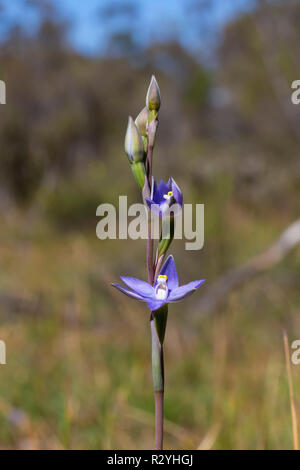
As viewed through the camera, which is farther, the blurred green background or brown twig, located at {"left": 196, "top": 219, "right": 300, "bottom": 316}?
brown twig, located at {"left": 196, "top": 219, "right": 300, "bottom": 316}

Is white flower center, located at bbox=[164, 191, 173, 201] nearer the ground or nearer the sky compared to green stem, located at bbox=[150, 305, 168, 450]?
nearer the sky

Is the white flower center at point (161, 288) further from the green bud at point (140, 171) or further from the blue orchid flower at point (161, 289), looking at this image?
the green bud at point (140, 171)

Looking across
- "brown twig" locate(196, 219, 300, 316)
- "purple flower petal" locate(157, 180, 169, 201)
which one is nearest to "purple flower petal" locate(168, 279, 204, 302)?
"purple flower petal" locate(157, 180, 169, 201)

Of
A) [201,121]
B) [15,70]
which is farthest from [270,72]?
[15,70]

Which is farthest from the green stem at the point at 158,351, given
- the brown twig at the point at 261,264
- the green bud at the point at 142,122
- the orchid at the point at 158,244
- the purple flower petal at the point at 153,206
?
the brown twig at the point at 261,264

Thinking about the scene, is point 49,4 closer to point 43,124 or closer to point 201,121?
point 43,124

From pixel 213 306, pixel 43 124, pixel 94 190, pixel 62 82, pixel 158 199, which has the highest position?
pixel 62 82

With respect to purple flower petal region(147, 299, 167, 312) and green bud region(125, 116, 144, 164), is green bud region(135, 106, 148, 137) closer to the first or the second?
green bud region(125, 116, 144, 164)

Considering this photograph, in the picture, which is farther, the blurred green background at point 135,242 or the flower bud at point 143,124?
the blurred green background at point 135,242
